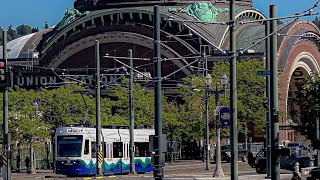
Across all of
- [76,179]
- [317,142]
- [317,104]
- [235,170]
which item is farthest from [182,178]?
[235,170]

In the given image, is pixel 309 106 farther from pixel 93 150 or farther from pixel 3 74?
pixel 93 150

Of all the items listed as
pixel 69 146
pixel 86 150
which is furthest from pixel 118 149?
pixel 69 146

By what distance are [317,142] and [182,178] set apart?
18.3m

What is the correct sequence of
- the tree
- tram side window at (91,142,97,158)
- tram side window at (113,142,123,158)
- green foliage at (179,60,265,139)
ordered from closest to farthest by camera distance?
the tree
tram side window at (91,142,97,158)
tram side window at (113,142,123,158)
green foliage at (179,60,265,139)

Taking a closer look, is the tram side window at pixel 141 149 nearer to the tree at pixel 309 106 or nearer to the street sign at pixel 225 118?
the tree at pixel 309 106

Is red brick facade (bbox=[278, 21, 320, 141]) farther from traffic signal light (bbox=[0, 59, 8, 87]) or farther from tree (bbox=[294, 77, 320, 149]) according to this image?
traffic signal light (bbox=[0, 59, 8, 87])

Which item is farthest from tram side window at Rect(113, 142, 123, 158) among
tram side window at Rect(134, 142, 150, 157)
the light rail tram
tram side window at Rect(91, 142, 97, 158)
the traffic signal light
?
the traffic signal light

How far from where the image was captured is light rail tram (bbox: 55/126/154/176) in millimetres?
72250

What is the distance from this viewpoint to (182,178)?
67.5m

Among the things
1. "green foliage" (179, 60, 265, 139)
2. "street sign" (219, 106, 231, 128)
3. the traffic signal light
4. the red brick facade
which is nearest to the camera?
the traffic signal light

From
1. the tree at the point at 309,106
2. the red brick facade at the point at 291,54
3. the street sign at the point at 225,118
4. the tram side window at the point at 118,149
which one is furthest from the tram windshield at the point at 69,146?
the red brick facade at the point at 291,54

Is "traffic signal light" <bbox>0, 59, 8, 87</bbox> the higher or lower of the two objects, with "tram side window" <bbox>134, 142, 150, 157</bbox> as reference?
→ higher

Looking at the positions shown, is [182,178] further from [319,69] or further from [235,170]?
[319,69]

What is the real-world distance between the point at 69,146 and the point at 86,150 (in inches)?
48.1
